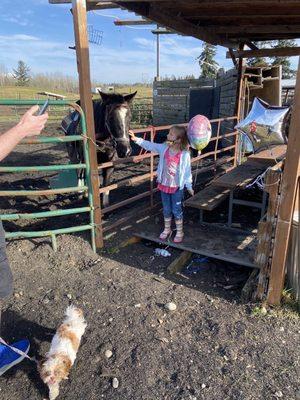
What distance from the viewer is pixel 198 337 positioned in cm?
303

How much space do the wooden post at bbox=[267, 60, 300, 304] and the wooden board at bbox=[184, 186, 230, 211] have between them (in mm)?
1671

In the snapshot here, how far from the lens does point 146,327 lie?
10.3 ft

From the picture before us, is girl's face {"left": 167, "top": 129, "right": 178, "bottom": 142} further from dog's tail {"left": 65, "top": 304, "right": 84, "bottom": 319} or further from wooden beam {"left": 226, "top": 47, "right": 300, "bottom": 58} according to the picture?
wooden beam {"left": 226, "top": 47, "right": 300, "bottom": 58}

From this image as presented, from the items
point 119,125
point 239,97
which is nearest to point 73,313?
point 119,125

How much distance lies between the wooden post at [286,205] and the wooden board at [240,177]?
5.76 ft

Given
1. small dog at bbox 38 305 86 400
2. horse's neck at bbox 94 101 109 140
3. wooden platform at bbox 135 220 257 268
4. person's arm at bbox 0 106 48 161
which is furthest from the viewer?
horse's neck at bbox 94 101 109 140

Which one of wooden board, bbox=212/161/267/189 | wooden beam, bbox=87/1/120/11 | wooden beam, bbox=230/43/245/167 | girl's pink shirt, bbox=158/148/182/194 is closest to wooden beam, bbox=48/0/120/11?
wooden beam, bbox=87/1/120/11

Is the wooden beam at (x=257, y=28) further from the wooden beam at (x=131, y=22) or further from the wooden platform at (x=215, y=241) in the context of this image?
the wooden platform at (x=215, y=241)

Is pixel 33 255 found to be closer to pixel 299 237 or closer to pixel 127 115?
pixel 127 115

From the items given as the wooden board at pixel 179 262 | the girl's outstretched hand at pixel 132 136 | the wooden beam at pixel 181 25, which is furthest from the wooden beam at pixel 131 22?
the wooden board at pixel 179 262

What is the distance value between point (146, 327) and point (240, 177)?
3069 mm

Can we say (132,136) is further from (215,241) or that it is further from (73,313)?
(73,313)

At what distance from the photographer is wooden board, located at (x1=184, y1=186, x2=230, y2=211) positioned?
489cm

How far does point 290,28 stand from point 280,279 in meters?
5.22
